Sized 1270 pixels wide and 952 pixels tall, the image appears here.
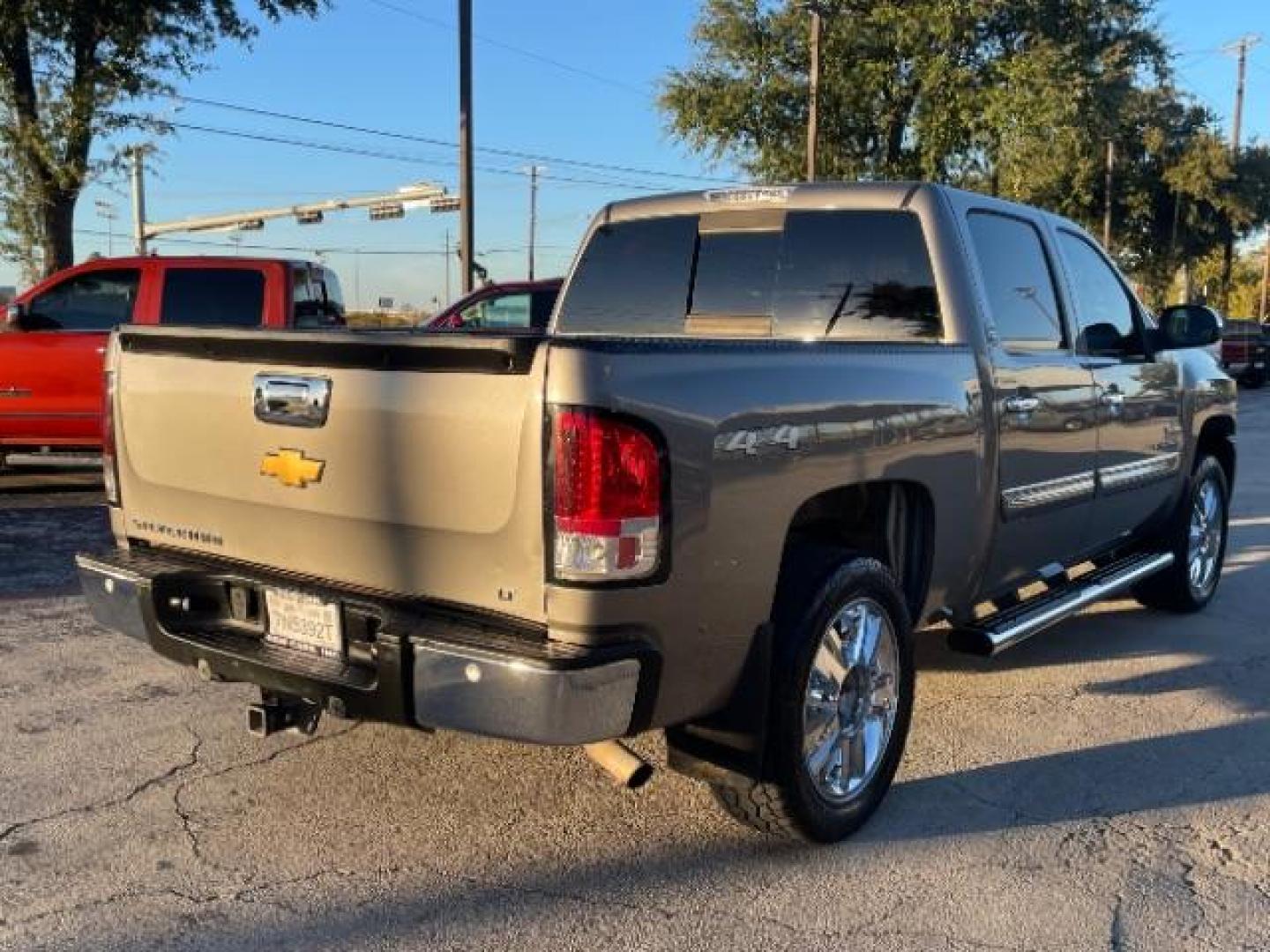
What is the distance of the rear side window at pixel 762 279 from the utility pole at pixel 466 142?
1256cm

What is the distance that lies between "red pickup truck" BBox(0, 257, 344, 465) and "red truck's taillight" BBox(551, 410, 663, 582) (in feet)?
23.9

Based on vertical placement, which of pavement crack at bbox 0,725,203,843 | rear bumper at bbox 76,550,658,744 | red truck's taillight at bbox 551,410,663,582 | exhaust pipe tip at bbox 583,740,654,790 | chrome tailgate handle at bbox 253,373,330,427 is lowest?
pavement crack at bbox 0,725,203,843

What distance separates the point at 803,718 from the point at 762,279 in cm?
191

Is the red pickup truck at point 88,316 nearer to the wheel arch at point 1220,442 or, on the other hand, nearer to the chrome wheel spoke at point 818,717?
the wheel arch at point 1220,442

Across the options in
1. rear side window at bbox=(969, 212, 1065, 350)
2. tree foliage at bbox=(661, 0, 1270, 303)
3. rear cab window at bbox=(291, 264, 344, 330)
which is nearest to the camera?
rear side window at bbox=(969, 212, 1065, 350)

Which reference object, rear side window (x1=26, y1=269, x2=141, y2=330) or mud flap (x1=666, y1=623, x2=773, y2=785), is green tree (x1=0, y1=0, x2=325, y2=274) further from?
mud flap (x1=666, y1=623, x2=773, y2=785)

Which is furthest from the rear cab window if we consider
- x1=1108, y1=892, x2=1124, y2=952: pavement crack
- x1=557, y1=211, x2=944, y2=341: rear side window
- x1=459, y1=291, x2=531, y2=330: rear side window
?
x1=1108, y1=892, x2=1124, y2=952: pavement crack

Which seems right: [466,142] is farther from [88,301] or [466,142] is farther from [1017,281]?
[1017,281]

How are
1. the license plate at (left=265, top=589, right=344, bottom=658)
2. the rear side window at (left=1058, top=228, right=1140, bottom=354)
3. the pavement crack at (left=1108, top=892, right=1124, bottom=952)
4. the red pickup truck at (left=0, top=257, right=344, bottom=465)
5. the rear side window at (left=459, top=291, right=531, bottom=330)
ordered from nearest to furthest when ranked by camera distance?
the pavement crack at (left=1108, top=892, right=1124, bottom=952) < the license plate at (left=265, top=589, right=344, bottom=658) < the rear side window at (left=1058, top=228, right=1140, bottom=354) < the red pickup truck at (left=0, top=257, right=344, bottom=465) < the rear side window at (left=459, top=291, right=531, bottom=330)

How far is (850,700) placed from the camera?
369 cm

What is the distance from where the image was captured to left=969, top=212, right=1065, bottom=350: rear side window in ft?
14.8

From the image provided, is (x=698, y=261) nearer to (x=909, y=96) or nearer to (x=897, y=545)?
(x=897, y=545)

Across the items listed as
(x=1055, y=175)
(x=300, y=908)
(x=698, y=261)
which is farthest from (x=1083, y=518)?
(x=1055, y=175)

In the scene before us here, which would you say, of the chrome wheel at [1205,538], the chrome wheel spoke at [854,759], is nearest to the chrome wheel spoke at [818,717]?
the chrome wheel spoke at [854,759]
